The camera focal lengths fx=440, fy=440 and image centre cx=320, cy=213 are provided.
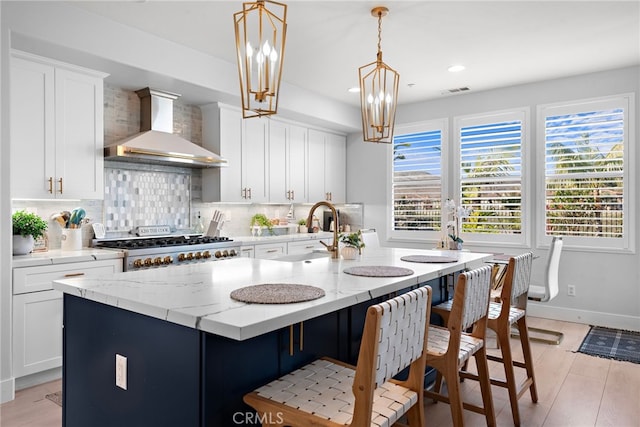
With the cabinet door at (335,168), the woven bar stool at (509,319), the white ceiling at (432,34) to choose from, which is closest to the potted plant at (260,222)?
the cabinet door at (335,168)

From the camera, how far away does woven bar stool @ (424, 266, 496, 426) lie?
1966 mm

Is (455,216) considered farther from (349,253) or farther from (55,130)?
(55,130)

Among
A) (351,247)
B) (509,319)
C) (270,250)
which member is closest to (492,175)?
(270,250)

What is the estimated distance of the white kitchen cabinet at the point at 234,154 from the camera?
15.5 ft

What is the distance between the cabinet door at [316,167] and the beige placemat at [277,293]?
163 inches

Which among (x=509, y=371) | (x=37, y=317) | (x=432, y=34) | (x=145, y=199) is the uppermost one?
(x=432, y=34)

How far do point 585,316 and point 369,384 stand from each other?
440 cm

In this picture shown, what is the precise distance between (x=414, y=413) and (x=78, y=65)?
3.49 metres

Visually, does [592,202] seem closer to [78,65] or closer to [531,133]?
[531,133]

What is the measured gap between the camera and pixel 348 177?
662 cm

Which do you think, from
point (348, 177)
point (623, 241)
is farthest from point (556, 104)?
point (348, 177)

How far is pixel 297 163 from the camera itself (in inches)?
225

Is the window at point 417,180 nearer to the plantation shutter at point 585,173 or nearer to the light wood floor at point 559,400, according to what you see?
the plantation shutter at point 585,173

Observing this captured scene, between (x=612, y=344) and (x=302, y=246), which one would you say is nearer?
(x=612, y=344)
